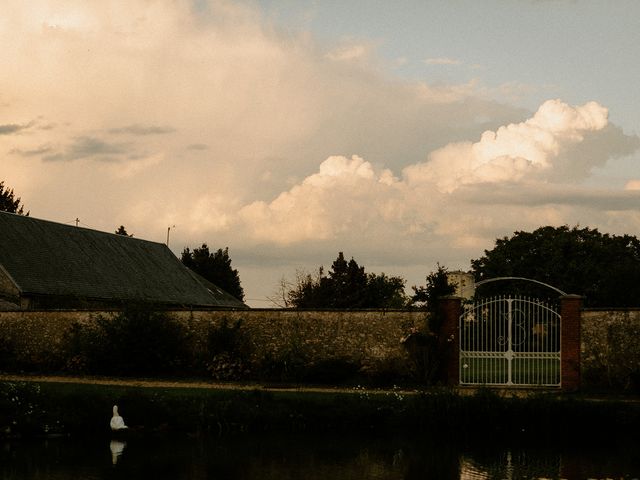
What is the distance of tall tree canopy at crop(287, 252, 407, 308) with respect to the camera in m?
58.3

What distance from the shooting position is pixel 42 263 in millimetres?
41375

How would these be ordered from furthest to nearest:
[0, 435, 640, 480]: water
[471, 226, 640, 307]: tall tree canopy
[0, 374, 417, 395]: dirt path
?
[471, 226, 640, 307]: tall tree canopy → [0, 374, 417, 395]: dirt path → [0, 435, 640, 480]: water

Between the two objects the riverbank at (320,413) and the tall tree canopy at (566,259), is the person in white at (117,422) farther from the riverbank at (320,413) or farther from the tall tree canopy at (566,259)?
the tall tree canopy at (566,259)

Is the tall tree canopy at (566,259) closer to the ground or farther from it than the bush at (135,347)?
farther from it

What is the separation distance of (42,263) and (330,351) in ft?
61.6

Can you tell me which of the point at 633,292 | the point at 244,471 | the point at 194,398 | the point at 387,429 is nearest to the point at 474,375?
the point at 387,429

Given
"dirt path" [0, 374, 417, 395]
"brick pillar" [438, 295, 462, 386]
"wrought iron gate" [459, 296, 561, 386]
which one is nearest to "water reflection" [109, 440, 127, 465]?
"dirt path" [0, 374, 417, 395]

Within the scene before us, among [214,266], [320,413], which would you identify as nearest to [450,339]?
[320,413]

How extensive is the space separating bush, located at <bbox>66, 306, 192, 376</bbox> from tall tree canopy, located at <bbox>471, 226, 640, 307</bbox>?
31.4 m

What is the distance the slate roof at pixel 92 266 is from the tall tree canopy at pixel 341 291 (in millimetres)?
5794

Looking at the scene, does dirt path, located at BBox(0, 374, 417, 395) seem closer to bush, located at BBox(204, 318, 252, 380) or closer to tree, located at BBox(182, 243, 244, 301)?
bush, located at BBox(204, 318, 252, 380)

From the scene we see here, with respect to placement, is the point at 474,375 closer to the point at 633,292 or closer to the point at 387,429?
the point at 387,429

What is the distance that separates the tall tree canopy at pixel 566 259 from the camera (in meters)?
56.6

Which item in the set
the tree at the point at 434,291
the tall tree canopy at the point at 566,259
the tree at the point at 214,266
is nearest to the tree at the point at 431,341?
the tree at the point at 434,291
